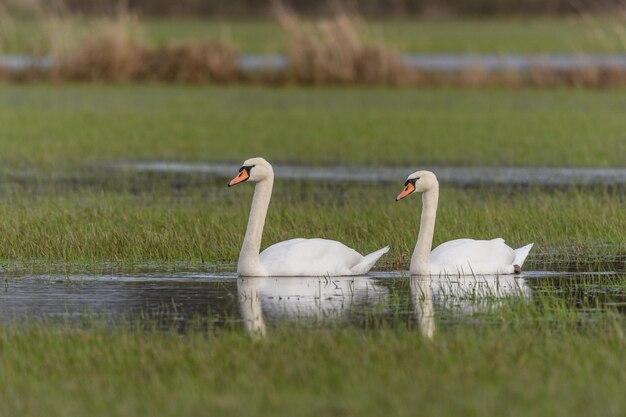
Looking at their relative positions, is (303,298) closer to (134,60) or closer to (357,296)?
(357,296)

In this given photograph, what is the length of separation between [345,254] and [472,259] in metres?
0.95

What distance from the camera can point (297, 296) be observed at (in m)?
11.2

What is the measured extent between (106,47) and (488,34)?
115ft

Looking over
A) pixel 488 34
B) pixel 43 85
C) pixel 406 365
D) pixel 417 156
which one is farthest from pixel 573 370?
pixel 488 34

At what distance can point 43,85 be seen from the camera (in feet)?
133

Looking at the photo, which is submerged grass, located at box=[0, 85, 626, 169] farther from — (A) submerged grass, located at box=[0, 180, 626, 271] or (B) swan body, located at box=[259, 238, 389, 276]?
(B) swan body, located at box=[259, 238, 389, 276]

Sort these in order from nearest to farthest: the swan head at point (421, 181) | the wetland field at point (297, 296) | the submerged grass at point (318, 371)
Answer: the submerged grass at point (318, 371)
the wetland field at point (297, 296)
the swan head at point (421, 181)

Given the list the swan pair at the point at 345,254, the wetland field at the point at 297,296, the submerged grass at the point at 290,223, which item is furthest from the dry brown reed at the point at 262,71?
the swan pair at the point at 345,254

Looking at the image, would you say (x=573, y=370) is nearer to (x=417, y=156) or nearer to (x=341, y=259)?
(x=341, y=259)

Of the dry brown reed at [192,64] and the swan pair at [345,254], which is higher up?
the dry brown reed at [192,64]

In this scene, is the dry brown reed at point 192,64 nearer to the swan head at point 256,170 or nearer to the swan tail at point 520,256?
the swan head at point 256,170

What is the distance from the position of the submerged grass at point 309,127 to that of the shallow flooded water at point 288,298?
9.82 metres

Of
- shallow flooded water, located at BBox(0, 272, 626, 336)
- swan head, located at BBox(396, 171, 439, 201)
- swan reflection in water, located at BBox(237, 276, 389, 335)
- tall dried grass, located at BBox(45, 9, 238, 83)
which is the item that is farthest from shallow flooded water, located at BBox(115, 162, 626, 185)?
tall dried grass, located at BBox(45, 9, 238, 83)

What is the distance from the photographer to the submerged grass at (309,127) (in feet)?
80.4
